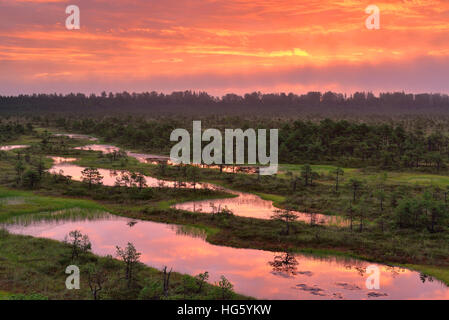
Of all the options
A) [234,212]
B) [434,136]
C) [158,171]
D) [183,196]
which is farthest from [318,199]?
[434,136]

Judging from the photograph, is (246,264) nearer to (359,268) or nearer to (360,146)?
(359,268)

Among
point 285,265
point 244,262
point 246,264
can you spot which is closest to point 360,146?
point 285,265

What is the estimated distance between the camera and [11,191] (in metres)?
58.2

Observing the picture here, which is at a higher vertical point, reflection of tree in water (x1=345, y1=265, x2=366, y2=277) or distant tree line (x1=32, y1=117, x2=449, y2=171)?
distant tree line (x1=32, y1=117, x2=449, y2=171)

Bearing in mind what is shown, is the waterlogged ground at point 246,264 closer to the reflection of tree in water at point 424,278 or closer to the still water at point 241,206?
the reflection of tree in water at point 424,278

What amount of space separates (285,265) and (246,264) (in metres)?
3.44

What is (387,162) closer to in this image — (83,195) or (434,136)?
(434,136)

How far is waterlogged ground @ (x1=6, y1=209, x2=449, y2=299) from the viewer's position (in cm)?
3002

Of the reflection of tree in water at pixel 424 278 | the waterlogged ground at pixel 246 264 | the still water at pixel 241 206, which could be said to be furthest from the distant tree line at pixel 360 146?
the waterlogged ground at pixel 246 264

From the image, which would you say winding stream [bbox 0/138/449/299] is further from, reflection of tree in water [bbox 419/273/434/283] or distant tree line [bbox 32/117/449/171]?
distant tree line [bbox 32/117/449/171]

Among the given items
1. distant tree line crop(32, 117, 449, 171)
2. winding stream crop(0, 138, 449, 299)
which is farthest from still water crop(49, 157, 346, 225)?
distant tree line crop(32, 117, 449, 171)

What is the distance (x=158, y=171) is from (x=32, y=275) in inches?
1830

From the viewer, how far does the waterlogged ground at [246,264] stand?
A: 30.0 metres

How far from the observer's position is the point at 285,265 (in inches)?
1374
